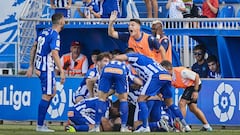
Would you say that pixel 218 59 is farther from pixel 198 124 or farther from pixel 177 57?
pixel 198 124

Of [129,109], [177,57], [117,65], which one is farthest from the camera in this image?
[177,57]

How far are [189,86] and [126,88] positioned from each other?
205cm

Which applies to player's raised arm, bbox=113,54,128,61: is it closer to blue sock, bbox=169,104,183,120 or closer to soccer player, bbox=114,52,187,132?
soccer player, bbox=114,52,187,132

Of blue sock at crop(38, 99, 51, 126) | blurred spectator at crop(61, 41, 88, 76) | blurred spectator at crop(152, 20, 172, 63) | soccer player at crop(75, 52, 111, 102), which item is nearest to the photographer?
blue sock at crop(38, 99, 51, 126)

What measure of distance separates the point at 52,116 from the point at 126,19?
3.09 meters

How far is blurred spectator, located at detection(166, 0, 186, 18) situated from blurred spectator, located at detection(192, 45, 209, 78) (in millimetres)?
1636

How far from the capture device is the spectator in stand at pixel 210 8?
25.0m

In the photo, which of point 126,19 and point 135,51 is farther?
point 126,19

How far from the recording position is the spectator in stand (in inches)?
984

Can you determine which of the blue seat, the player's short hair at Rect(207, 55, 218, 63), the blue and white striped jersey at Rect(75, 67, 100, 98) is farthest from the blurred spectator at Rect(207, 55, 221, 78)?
the blue and white striped jersey at Rect(75, 67, 100, 98)

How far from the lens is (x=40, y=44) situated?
19.5m

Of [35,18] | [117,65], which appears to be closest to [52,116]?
[35,18]

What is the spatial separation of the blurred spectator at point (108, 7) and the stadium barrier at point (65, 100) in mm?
2689

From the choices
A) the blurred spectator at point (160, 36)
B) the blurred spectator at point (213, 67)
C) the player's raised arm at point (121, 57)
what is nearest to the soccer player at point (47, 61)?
the player's raised arm at point (121, 57)
